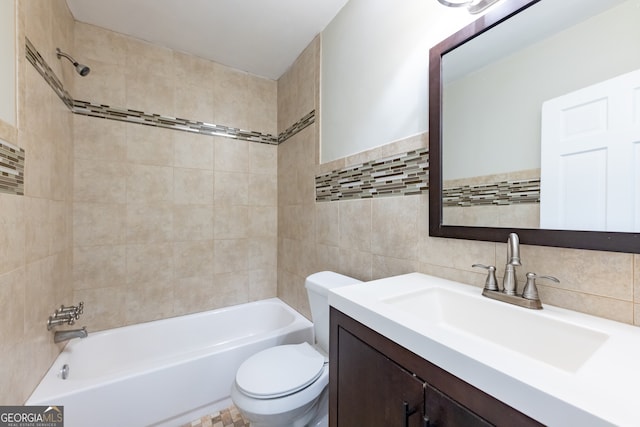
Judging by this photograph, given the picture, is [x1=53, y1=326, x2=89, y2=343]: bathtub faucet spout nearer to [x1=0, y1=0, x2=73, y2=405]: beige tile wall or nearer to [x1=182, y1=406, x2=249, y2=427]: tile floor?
[x1=0, y1=0, x2=73, y2=405]: beige tile wall

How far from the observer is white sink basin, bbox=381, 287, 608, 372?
64 cm

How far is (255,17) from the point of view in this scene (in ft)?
5.53

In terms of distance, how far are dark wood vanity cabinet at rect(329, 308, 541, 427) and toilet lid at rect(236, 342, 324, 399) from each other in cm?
33

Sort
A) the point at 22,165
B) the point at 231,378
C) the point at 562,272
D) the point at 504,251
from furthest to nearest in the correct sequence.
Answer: the point at 231,378
the point at 22,165
the point at 504,251
the point at 562,272

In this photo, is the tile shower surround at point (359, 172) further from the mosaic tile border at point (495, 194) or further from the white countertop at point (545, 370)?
the white countertop at point (545, 370)

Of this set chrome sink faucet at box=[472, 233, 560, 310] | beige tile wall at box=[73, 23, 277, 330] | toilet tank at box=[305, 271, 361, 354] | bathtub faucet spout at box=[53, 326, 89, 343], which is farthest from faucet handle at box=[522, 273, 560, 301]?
bathtub faucet spout at box=[53, 326, 89, 343]

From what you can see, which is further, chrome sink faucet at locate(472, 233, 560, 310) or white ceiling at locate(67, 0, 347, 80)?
white ceiling at locate(67, 0, 347, 80)

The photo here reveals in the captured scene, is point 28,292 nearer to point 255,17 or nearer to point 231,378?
point 231,378

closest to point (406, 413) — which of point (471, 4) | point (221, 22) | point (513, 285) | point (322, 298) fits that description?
point (513, 285)

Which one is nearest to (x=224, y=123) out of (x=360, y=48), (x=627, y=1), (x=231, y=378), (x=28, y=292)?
(x=360, y=48)

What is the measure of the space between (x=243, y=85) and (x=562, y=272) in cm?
245

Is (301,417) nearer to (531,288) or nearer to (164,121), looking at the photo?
(531,288)

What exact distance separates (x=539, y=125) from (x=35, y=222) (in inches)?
80.6
